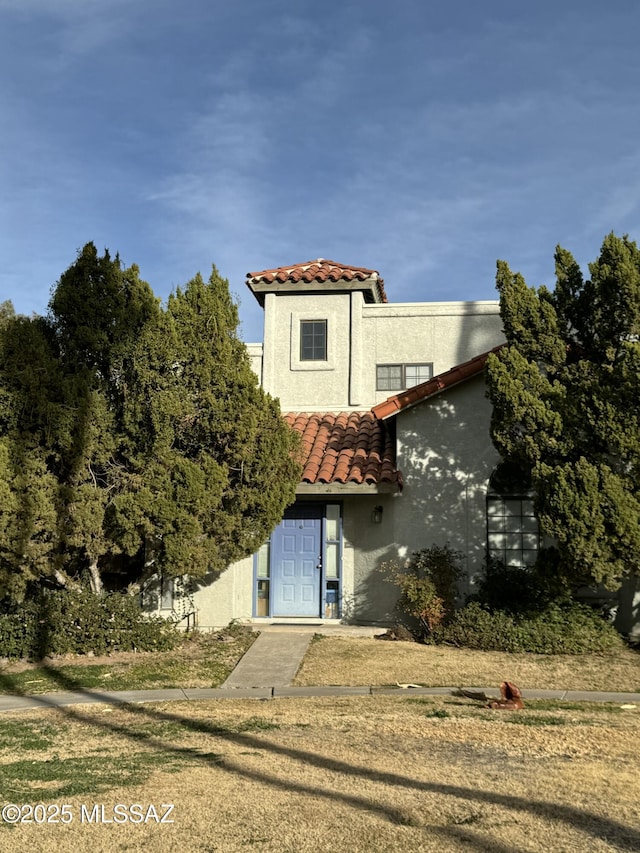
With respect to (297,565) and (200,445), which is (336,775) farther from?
(297,565)

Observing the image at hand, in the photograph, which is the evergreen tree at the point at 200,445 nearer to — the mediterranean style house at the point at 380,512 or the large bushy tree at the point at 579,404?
the mediterranean style house at the point at 380,512

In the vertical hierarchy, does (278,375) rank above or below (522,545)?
above

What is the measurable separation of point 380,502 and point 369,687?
4876 mm

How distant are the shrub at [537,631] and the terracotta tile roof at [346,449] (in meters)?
2.70

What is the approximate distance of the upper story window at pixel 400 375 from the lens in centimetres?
1956

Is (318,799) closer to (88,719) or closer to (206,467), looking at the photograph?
(88,719)

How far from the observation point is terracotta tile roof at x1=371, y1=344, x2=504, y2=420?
15.3 metres

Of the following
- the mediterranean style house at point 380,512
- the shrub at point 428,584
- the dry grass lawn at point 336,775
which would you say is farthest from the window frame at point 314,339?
the dry grass lawn at point 336,775

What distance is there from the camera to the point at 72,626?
1294 centimetres

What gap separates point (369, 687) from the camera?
37.2ft

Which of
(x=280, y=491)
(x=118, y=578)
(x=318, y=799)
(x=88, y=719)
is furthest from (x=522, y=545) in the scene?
(x=318, y=799)

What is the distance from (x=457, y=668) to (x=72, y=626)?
221 inches

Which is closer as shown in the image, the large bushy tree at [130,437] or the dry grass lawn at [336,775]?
the dry grass lawn at [336,775]

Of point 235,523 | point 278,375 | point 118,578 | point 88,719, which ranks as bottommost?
point 88,719
